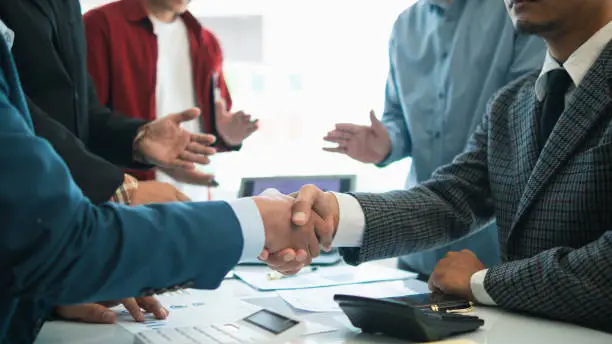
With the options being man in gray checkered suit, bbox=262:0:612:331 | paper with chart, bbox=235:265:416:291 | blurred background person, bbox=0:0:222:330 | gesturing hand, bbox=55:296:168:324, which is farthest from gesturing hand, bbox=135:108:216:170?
gesturing hand, bbox=55:296:168:324

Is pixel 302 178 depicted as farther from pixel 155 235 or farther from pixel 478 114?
pixel 155 235

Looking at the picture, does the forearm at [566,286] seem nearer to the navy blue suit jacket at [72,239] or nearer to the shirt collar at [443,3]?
the navy blue suit jacket at [72,239]

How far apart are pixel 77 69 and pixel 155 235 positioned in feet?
3.01

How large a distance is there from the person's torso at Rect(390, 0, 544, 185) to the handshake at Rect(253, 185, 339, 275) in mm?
703

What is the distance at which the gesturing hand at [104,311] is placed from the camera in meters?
1.04

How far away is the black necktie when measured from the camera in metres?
1.32

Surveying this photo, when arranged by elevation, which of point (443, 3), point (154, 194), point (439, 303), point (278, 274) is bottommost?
point (278, 274)

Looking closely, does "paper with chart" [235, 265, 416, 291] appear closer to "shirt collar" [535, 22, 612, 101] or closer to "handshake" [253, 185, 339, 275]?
"handshake" [253, 185, 339, 275]

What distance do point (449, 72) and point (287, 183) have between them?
624mm

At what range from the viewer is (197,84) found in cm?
254

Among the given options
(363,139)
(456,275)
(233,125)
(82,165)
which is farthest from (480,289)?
(233,125)

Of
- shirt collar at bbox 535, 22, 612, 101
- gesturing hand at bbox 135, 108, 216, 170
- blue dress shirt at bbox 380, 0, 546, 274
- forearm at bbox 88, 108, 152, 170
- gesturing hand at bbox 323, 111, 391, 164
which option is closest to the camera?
shirt collar at bbox 535, 22, 612, 101

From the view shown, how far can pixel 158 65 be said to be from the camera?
244 centimetres

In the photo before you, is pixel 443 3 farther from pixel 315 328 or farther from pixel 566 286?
pixel 315 328
